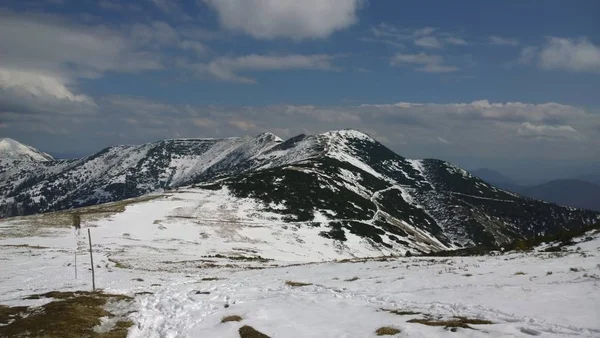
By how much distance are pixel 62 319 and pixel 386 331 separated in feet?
57.3

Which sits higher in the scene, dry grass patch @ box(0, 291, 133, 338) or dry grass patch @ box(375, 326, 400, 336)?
dry grass patch @ box(375, 326, 400, 336)

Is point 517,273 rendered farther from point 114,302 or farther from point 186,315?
point 114,302

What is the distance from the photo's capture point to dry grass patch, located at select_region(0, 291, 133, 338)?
761 inches

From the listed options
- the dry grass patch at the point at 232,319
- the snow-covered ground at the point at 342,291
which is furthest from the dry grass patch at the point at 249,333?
the dry grass patch at the point at 232,319

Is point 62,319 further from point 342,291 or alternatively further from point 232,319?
point 342,291

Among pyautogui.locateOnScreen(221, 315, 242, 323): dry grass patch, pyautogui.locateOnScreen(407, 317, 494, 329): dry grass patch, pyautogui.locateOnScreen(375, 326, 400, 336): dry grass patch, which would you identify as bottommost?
pyautogui.locateOnScreen(221, 315, 242, 323): dry grass patch

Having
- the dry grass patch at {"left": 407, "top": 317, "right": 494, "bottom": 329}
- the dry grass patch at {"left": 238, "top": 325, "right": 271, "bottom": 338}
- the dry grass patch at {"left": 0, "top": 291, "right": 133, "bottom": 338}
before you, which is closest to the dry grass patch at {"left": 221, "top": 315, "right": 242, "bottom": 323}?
the dry grass patch at {"left": 238, "top": 325, "right": 271, "bottom": 338}

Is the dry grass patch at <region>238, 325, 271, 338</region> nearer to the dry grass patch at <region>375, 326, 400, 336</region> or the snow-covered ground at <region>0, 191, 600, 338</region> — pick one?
the snow-covered ground at <region>0, 191, 600, 338</region>

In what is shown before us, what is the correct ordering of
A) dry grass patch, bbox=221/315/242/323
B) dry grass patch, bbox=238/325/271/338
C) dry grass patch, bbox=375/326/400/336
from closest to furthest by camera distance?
1. dry grass patch, bbox=375/326/400/336
2. dry grass patch, bbox=238/325/271/338
3. dry grass patch, bbox=221/315/242/323

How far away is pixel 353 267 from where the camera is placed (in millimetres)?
38938

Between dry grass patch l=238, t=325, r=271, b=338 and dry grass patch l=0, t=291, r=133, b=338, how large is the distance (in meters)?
6.28

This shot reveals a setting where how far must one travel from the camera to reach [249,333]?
734 inches

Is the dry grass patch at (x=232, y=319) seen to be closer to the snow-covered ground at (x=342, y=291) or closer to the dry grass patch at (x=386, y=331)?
the snow-covered ground at (x=342, y=291)

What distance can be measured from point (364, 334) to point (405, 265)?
66.8 ft
